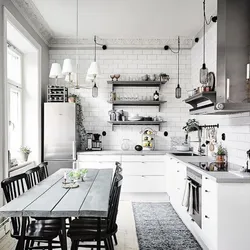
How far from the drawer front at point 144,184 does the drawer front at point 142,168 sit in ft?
0.25

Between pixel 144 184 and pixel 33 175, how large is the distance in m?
2.68

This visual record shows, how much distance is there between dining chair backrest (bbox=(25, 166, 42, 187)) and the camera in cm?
342

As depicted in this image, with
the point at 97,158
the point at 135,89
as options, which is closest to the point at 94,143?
the point at 97,158

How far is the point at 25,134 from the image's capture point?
18.6ft

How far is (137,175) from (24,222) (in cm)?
343

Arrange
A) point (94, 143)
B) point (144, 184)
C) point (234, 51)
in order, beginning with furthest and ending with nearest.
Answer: point (94, 143) → point (144, 184) → point (234, 51)

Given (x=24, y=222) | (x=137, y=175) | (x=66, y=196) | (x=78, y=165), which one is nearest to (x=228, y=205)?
(x=66, y=196)

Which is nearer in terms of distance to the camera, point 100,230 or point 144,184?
point 100,230

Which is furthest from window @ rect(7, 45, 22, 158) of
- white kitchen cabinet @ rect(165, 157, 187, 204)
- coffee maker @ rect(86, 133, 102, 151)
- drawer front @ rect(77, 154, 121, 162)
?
white kitchen cabinet @ rect(165, 157, 187, 204)

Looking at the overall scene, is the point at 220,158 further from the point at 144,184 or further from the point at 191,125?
the point at 144,184

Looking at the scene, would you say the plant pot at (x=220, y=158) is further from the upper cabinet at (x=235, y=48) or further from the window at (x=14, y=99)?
the window at (x=14, y=99)

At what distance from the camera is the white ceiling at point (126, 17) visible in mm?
4539

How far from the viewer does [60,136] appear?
18.8 ft

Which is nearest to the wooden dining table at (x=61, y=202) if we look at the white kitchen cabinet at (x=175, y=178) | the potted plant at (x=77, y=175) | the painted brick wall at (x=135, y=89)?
the potted plant at (x=77, y=175)
